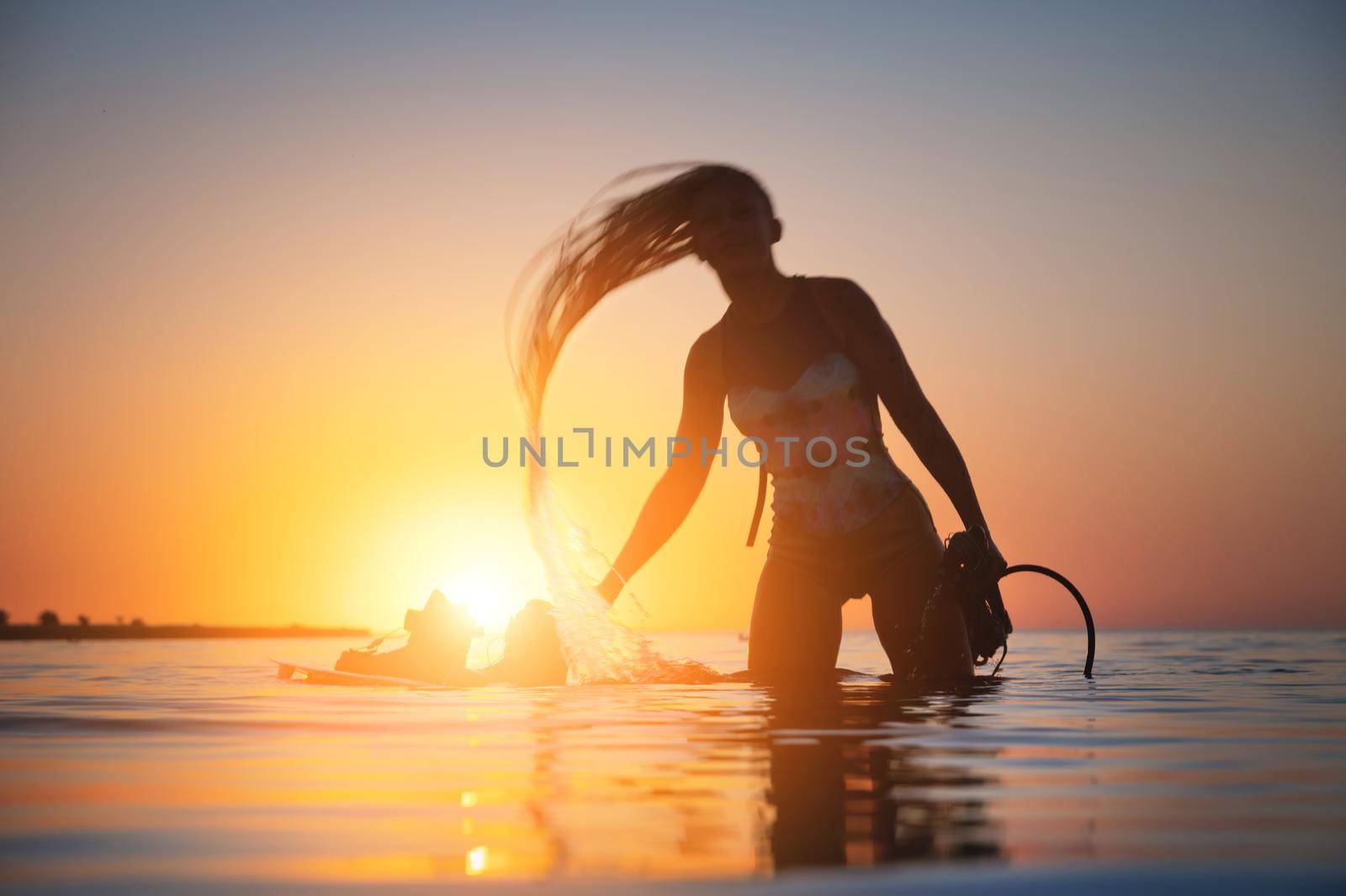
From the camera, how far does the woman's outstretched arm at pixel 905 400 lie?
20.0 ft

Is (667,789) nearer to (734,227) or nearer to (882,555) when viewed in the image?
(882,555)

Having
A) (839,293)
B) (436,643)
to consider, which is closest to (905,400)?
(839,293)

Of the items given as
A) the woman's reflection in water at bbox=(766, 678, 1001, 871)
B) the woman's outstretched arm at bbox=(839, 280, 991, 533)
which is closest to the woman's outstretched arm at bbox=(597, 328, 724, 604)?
the woman's outstretched arm at bbox=(839, 280, 991, 533)

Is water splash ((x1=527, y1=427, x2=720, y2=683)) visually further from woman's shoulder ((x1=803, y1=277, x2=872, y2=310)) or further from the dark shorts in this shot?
woman's shoulder ((x1=803, y1=277, x2=872, y2=310))

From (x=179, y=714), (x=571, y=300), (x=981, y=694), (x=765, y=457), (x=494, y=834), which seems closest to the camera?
(x=494, y=834)

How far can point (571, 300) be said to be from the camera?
678 cm

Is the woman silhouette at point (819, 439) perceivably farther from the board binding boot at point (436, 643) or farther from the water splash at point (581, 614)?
the board binding boot at point (436, 643)

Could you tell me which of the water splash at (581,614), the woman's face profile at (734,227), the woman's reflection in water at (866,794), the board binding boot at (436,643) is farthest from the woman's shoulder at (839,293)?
the board binding boot at (436,643)

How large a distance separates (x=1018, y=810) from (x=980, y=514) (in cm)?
367

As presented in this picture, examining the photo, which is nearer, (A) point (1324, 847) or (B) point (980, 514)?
(A) point (1324, 847)

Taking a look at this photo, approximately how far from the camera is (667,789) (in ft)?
9.41

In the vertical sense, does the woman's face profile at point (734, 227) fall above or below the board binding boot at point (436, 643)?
above

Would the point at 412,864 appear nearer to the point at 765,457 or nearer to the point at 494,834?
the point at 494,834

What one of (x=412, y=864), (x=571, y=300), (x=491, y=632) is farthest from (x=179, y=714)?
(x=412, y=864)
